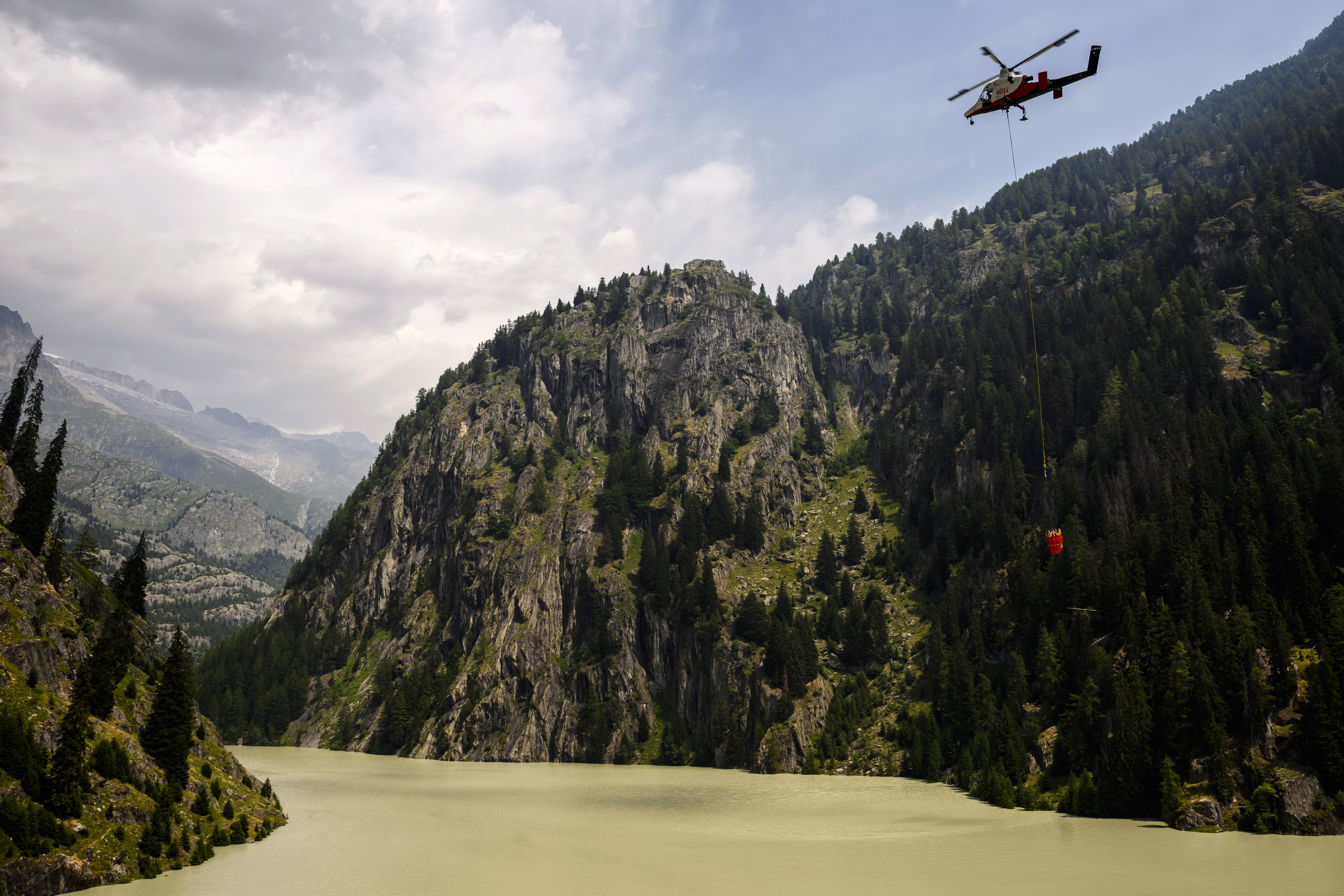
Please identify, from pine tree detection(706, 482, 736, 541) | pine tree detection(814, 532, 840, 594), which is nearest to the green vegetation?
pine tree detection(814, 532, 840, 594)

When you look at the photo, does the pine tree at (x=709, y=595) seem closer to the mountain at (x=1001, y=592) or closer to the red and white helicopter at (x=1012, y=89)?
the mountain at (x=1001, y=592)

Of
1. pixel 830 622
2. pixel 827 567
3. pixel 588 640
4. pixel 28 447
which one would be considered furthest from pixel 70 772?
pixel 827 567

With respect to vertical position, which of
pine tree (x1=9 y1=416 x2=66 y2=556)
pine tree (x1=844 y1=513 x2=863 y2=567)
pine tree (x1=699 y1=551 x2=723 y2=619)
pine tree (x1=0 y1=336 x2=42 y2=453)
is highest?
pine tree (x1=0 y1=336 x2=42 y2=453)

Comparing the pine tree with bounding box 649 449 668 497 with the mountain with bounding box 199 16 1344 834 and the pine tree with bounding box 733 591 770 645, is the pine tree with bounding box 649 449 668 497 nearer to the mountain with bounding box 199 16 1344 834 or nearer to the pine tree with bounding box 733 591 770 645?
the mountain with bounding box 199 16 1344 834

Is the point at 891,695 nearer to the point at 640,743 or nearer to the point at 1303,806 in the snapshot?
the point at 640,743

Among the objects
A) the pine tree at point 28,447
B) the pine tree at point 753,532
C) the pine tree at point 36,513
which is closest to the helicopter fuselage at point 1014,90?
the pine tree at point 36,513

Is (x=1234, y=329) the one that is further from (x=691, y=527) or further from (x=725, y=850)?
(x=725, y=850)
